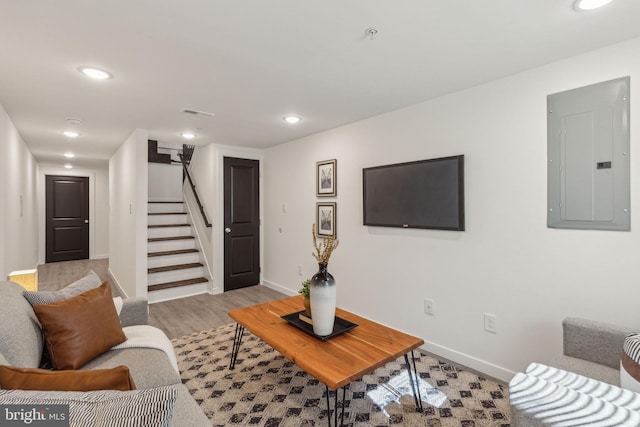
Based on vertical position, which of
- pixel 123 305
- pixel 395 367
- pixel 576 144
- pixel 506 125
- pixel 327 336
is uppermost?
pixel 506 125

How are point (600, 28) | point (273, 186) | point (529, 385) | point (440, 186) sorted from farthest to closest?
point (273, 186)
point (440, 186)
point (600, 28)
point (529, 385)

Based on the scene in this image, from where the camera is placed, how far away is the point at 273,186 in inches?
195

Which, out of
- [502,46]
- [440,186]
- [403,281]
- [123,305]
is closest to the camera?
[502,46]

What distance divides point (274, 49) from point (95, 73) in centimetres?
136

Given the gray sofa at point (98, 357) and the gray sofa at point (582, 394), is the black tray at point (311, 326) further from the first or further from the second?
the gray sofa at point (582, 394)

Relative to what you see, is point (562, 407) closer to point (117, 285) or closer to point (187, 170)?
point (117, 285)

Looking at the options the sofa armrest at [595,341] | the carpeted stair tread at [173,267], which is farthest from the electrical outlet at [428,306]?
the carpeted stair tread at [173,267]

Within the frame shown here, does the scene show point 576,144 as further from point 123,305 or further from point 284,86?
point 123,305

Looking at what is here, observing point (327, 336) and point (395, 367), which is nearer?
point (327, 336)

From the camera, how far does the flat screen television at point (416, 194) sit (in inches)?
101

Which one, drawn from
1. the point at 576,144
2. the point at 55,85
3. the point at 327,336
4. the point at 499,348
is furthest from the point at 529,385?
the point at 55,85

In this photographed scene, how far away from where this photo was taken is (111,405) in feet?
2.60

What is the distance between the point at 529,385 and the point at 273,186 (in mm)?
4200

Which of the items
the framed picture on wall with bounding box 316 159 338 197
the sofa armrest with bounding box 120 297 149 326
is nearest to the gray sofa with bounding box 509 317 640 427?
the sofa armrest with bounding box 120 297 149 326
